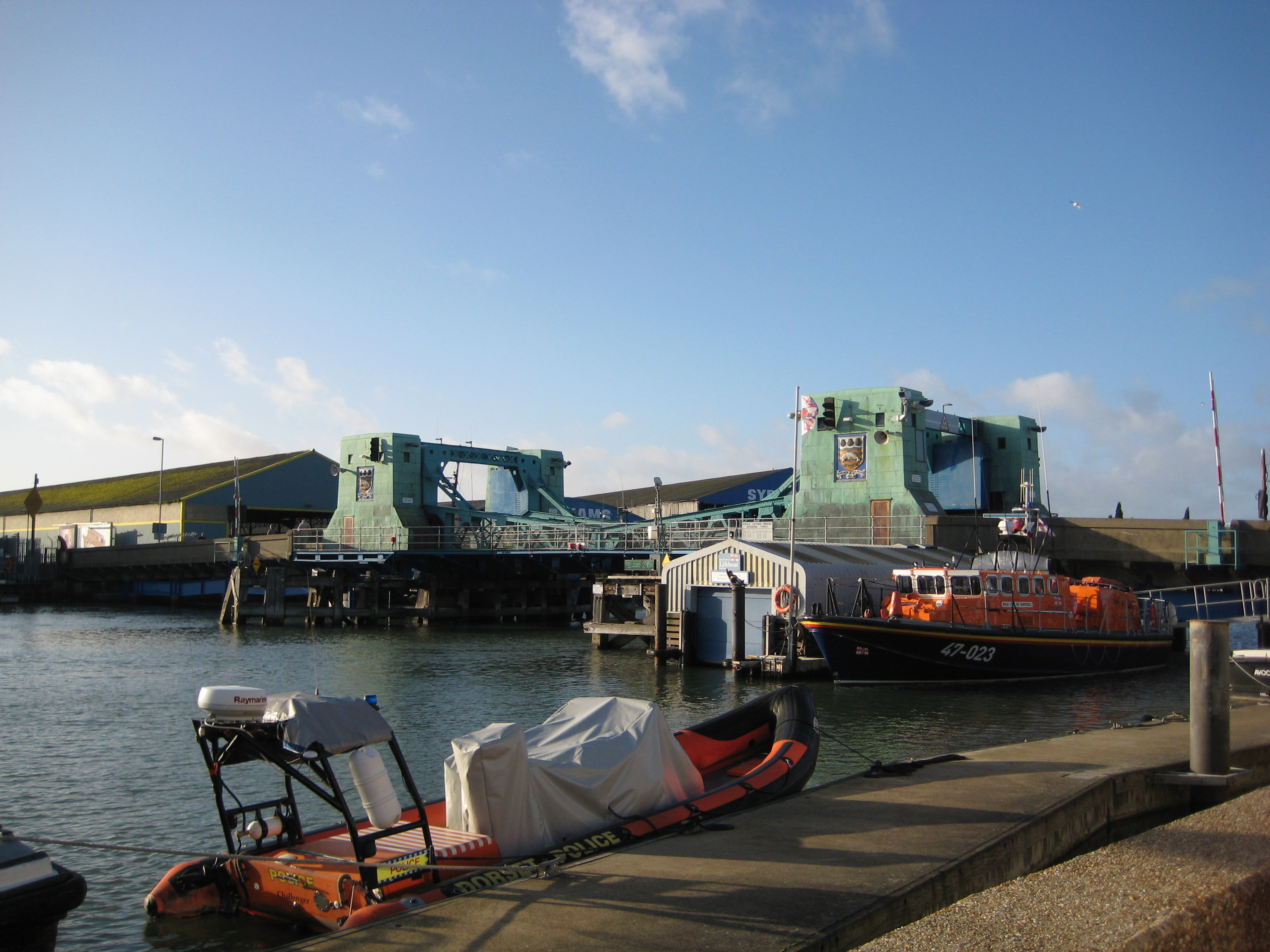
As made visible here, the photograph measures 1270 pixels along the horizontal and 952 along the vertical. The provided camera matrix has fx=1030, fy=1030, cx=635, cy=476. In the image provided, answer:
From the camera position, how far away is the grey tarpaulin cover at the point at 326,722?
7699 millimetres

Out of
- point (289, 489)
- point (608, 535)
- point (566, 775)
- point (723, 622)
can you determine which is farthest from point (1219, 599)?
point (289, 489)

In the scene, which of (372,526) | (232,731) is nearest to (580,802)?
(232,731)

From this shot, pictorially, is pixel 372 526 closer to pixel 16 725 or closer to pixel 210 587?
pixel 210 587

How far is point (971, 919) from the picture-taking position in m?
5.54

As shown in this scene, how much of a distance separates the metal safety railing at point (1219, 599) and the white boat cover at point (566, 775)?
89.2 feet

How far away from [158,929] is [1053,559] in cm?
3497

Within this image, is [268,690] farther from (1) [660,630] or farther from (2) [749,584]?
(2) [749,584]

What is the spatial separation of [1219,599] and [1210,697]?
106ft

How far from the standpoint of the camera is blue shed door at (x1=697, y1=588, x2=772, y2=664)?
2980cm

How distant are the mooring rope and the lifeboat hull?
17.7 m

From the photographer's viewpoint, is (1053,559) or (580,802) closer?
(580,802)

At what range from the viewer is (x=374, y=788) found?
8391 mm

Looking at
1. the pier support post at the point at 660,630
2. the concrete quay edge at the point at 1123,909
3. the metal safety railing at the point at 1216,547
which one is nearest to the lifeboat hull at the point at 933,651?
the pier support post at the point at 660,630

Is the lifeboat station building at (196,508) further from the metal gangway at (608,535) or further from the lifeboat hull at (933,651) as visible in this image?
the lifeboat hull at (933,651)
